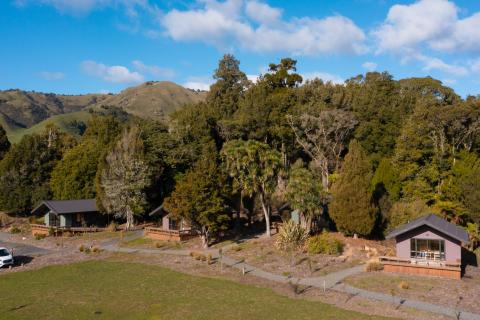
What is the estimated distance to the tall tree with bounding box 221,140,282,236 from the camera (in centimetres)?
4362

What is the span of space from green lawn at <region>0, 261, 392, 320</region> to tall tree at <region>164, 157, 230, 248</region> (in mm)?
8408

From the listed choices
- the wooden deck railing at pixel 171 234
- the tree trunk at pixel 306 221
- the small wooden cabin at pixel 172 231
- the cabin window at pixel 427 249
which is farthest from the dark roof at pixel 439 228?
the wooden deck railing at pixel 171 234

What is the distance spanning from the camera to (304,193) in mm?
39781

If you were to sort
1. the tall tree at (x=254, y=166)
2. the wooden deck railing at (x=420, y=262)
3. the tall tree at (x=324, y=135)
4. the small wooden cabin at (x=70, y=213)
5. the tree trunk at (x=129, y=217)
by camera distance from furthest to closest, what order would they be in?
the tall tree at (x=324, y=135)
the tree trunk at (x=129, y=217)
the small wooden cabin at (x=70, y=213)
the tall tree at (x=254, y=166)
the wooden deck railing at (x=420, y=262)

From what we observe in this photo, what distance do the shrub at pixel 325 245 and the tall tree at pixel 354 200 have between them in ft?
9.11

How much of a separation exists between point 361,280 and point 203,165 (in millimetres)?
19416

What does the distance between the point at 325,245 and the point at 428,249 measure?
8377mm

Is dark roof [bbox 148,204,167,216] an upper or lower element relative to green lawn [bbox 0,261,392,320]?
upper

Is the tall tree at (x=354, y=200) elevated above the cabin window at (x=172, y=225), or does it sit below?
above

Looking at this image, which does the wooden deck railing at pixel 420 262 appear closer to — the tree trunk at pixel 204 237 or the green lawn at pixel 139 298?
the green lawn at pixel 139 298

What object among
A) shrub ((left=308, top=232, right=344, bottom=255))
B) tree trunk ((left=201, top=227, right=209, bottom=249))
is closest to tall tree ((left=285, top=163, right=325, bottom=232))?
shrub ((left=308, top=232, right=344, bottom=255))

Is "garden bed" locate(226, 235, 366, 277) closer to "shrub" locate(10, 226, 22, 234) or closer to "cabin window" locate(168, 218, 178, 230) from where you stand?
"cabin window" locate(168, 218, 178, 230)

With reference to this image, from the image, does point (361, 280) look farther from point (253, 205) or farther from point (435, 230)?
point (253, 205)

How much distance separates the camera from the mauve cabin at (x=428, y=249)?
29734mm
